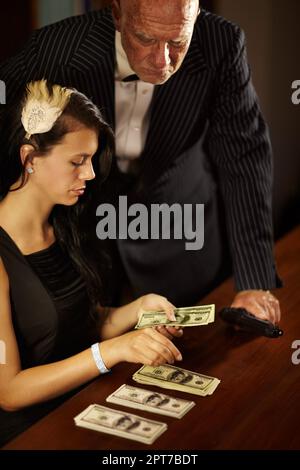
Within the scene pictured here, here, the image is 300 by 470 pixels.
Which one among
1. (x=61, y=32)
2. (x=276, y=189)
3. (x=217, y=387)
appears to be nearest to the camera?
(x=217, y=387)

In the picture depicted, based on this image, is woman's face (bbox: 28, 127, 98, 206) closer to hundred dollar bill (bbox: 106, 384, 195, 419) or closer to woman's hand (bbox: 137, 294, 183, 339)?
woman's hand (bbox: 137, 294, 183, 339)

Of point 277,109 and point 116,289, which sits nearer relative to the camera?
point 116,289

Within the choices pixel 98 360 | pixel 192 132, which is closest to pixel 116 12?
pixel 192 132

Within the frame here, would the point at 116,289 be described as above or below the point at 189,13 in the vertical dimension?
below

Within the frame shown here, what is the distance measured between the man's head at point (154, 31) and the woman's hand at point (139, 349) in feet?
2.25

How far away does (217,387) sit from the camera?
1.77 meters

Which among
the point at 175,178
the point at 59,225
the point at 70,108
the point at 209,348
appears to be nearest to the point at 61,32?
the point at 70,108

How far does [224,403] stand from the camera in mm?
1702

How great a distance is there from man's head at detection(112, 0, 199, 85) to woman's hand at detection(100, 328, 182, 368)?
0.69 metres

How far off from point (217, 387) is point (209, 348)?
0.72 feet

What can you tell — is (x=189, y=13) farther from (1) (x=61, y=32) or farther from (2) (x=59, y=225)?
(2) (x=59, y=225)

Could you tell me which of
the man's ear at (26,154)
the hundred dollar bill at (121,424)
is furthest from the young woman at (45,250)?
the hundred dollar bill at (121,424)

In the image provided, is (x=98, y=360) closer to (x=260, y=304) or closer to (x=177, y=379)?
(x=177, y=379)

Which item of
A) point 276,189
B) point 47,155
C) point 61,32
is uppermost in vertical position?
point 61,32
